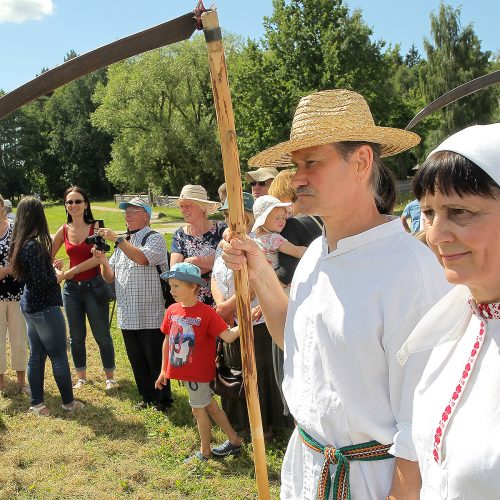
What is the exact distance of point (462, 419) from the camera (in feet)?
4.21

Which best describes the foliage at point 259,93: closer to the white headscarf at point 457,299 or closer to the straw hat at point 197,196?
the straw hat at point 197,196

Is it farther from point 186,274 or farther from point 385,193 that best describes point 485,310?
point 186,274

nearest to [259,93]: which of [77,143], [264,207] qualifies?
[264,207]

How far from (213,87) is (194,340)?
2.66m

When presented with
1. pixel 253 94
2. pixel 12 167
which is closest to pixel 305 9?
pixel 253 94

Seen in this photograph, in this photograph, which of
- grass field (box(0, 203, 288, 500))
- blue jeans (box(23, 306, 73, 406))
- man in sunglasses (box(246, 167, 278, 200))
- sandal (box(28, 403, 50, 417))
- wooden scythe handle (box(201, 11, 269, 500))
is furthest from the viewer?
man in sunglasses (box(246, 167, 278, 200))

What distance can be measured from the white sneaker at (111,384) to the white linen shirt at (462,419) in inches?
199

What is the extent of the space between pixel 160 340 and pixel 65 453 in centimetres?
128

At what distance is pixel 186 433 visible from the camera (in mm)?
4918

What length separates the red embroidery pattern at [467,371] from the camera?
1305 millimetres

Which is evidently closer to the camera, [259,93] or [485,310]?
[485,310]

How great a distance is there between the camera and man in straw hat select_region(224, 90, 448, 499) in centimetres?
172

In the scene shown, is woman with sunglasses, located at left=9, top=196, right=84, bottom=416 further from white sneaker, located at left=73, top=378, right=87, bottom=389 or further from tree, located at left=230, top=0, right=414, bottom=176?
tree, located at left=230, top=0, right=414, bottom=176

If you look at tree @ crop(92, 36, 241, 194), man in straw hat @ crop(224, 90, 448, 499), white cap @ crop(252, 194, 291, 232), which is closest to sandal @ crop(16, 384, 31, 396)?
white cap @ crop(252, 194, 291, 232)
